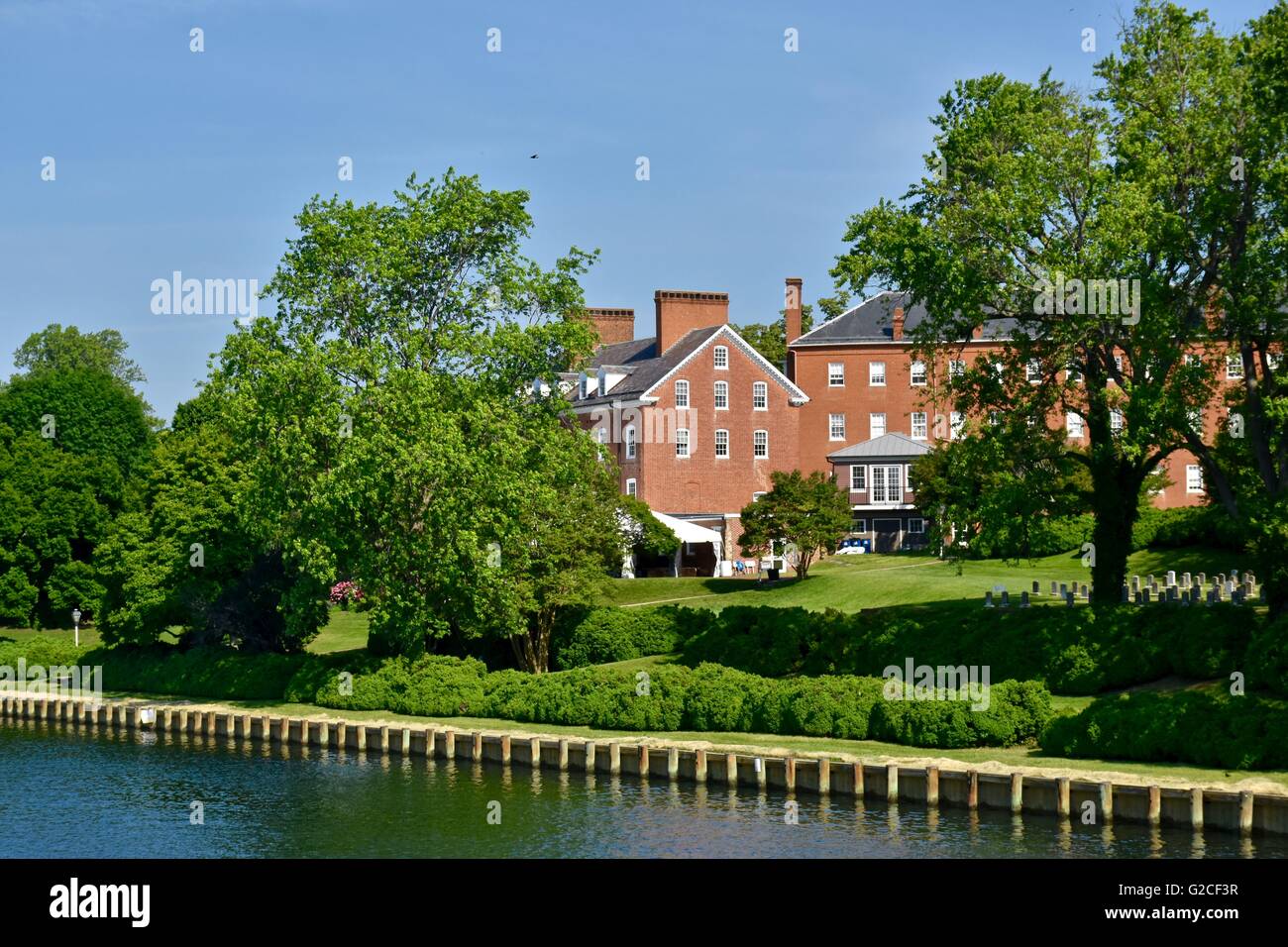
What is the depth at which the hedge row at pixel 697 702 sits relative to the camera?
38.1 meters

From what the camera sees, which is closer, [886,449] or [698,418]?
[698,418]

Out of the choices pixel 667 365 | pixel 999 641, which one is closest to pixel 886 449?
pixel 667 365

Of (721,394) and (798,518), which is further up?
(721,394)

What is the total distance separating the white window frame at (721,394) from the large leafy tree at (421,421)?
33730 millimetres

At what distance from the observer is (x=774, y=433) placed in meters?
91.5

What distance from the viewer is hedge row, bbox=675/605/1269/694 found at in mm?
41375

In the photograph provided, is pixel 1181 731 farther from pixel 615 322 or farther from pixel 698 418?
pixel 615 322

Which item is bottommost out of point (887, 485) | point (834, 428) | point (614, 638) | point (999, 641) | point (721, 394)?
point (614, 638)

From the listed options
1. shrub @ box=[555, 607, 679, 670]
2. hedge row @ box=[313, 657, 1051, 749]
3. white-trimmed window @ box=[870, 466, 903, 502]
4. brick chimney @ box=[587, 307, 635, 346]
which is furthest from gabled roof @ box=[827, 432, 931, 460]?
hedge row @ box=[313, 657, 1051, 749]

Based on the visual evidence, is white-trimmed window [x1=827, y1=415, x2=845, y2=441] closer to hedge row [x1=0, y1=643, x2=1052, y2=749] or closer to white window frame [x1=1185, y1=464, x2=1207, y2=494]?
white window frame [x1=1185, y1=464, x2=1207, y2=494]

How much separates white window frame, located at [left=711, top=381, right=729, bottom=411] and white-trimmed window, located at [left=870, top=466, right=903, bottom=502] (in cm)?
951

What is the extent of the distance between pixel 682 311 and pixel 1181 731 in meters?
60.9

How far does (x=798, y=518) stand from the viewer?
229 feet
